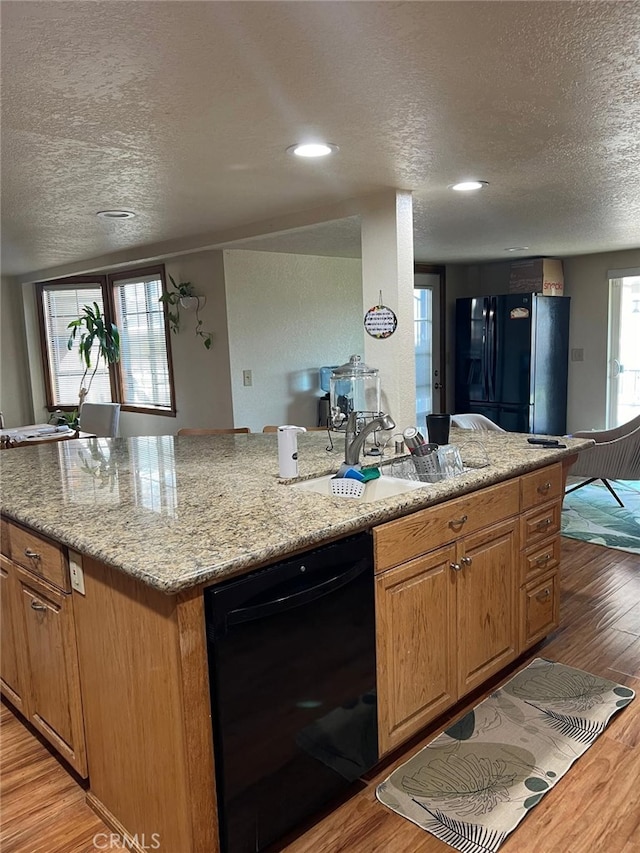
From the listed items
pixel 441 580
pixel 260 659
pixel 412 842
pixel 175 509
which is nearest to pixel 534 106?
pixel 441 580

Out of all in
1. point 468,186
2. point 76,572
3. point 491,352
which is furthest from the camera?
point 491,352

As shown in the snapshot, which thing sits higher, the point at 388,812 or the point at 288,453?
the point at 288,453

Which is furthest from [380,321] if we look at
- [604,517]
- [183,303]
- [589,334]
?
[589,334]

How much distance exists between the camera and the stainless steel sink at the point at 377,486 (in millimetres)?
2412

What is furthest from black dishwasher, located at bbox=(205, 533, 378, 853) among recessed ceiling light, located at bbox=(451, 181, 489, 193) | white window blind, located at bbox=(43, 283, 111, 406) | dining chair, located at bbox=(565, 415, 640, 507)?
white window blind, located at bbox=(43, 283, 111, 406)

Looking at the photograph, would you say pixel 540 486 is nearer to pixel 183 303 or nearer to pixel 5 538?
pixel 5 538

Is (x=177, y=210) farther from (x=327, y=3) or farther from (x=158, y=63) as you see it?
(x=327, y=3)

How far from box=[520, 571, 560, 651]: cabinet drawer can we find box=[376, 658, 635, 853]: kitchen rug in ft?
0.53

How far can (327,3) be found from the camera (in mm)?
1288

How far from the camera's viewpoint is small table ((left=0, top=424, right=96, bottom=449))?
4.67 metres

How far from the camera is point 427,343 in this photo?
6914 millimetres

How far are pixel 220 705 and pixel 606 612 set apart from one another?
2.39 meters

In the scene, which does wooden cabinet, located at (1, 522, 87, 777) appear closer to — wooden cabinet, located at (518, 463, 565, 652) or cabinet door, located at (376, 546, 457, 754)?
cabinet door, located at (376, 546, 457, 754)

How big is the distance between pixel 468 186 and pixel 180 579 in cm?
243
